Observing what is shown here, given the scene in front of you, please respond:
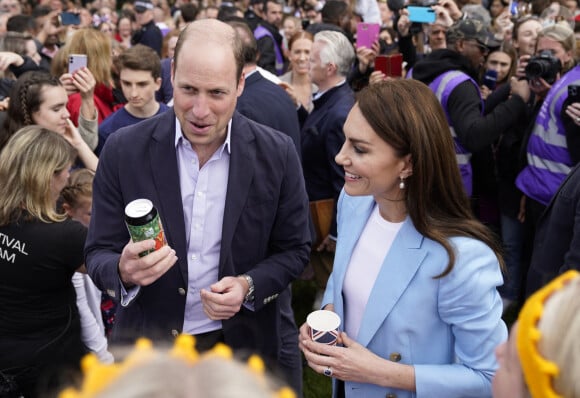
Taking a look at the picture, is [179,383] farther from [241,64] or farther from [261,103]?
[261,103]

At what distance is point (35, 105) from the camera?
387 centimetres

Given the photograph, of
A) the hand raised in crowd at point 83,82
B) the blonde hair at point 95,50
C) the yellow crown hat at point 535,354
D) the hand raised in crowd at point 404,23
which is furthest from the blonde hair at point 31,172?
the hand raised in crowd at point 404,23

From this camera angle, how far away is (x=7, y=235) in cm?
258

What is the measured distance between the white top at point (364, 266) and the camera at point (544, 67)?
8.52 ft

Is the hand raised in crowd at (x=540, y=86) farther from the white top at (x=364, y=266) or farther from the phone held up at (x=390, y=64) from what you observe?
the white top at (x=364, y=266)

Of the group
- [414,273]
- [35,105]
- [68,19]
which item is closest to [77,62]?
[35,105]

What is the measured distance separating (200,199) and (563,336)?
4.91ft

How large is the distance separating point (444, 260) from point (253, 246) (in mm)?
804

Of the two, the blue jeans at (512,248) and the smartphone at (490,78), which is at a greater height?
the smartphone at (490,78)

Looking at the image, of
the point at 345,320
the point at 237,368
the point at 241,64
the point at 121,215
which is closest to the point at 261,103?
the point at 241,64

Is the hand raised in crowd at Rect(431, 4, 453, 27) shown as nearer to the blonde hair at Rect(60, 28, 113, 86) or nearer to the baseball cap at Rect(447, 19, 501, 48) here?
the baseball cap at Rect(447, 19, 501, 48)

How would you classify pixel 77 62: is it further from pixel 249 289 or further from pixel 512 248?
pixel 512 248

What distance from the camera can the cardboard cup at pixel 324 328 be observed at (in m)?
1.91

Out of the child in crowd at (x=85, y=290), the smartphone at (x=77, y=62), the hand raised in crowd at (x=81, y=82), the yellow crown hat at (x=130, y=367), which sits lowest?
the child in crowd at (x=85, y=290)
